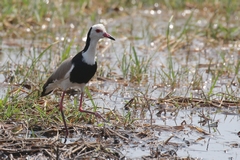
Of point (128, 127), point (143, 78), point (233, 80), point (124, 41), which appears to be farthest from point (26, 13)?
point (128, 127)

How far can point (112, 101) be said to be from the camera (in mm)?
7754

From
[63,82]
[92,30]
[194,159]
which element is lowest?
[194,159]

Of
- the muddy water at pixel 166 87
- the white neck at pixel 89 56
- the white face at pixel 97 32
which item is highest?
the white face at pixel 97 32

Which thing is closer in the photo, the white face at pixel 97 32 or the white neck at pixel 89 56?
the white neck at pixel 89 56

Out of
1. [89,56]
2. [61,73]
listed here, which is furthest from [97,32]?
[61,73]

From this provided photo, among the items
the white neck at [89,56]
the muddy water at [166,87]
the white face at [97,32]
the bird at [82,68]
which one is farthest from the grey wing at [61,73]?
the muddy water at [166,87]

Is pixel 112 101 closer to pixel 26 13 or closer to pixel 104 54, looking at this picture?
pixel 104 54

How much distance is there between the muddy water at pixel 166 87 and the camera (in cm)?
615

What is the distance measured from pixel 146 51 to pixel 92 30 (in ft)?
12.0

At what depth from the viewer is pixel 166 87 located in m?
8.32

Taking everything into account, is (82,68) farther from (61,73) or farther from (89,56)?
(61,73)

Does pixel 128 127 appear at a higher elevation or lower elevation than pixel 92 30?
lower

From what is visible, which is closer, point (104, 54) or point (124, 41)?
point (104, 54)

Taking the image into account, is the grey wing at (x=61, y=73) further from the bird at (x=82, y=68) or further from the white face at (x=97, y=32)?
the white face at (x=97, y=32)
